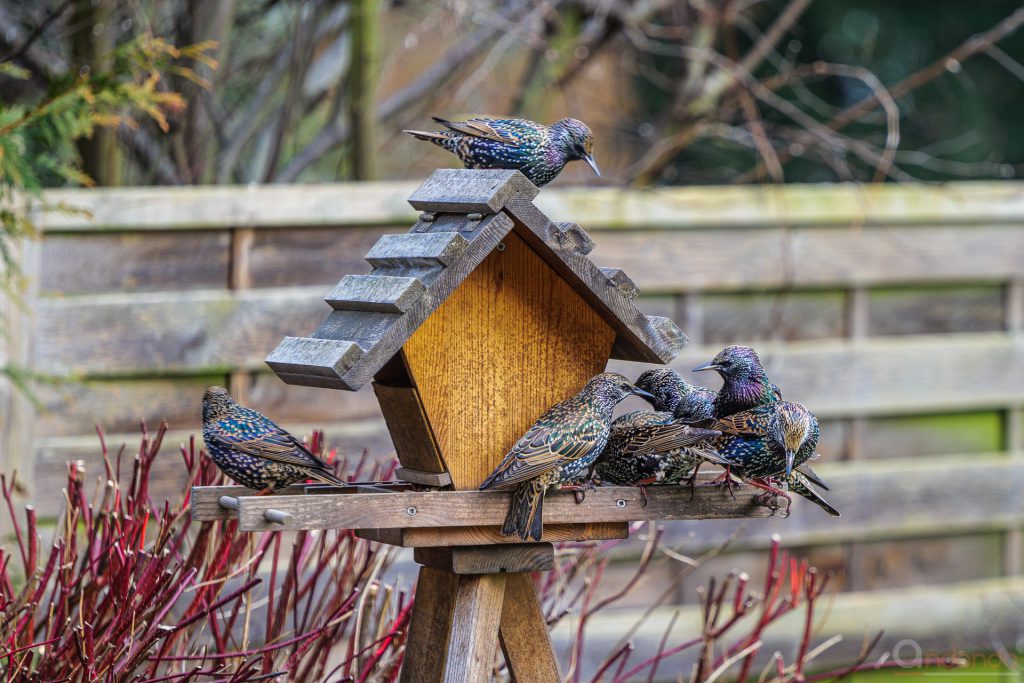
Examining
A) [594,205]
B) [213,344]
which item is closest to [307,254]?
[213,344]

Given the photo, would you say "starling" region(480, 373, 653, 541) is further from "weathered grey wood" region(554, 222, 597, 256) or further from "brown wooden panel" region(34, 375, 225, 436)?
"brown wooden panel" region(34, 375, 225, 436)

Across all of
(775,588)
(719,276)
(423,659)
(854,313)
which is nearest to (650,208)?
(719,276)

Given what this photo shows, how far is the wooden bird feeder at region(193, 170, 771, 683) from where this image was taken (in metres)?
1.99

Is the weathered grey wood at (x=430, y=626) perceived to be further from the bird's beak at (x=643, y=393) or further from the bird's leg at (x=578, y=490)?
the bird's beak at (x=643, y=393)

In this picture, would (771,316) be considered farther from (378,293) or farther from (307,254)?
(378,293)

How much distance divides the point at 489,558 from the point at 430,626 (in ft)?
0.73

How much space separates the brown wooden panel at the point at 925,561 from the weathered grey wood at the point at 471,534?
236 cm

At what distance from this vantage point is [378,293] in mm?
2010

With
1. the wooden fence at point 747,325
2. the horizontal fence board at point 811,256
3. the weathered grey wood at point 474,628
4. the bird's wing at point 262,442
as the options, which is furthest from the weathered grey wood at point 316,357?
the horizontal fence board at point 811,256

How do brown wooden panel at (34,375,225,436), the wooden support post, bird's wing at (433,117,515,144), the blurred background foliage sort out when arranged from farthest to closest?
the blurred background foliage → brown wooden panel at (34,375,225,436) → the wooden support post → bird's wing at (433,117,515,144)

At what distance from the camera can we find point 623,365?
3996 mm

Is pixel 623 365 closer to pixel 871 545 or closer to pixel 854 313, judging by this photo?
pixel 854 313

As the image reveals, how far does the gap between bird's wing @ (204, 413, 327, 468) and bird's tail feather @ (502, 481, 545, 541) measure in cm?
33

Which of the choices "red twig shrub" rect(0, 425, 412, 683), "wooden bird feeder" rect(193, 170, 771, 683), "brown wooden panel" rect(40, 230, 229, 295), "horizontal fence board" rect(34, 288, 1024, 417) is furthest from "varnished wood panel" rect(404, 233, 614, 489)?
"brown wooden panel" rect(40, 230, 229, 295)
